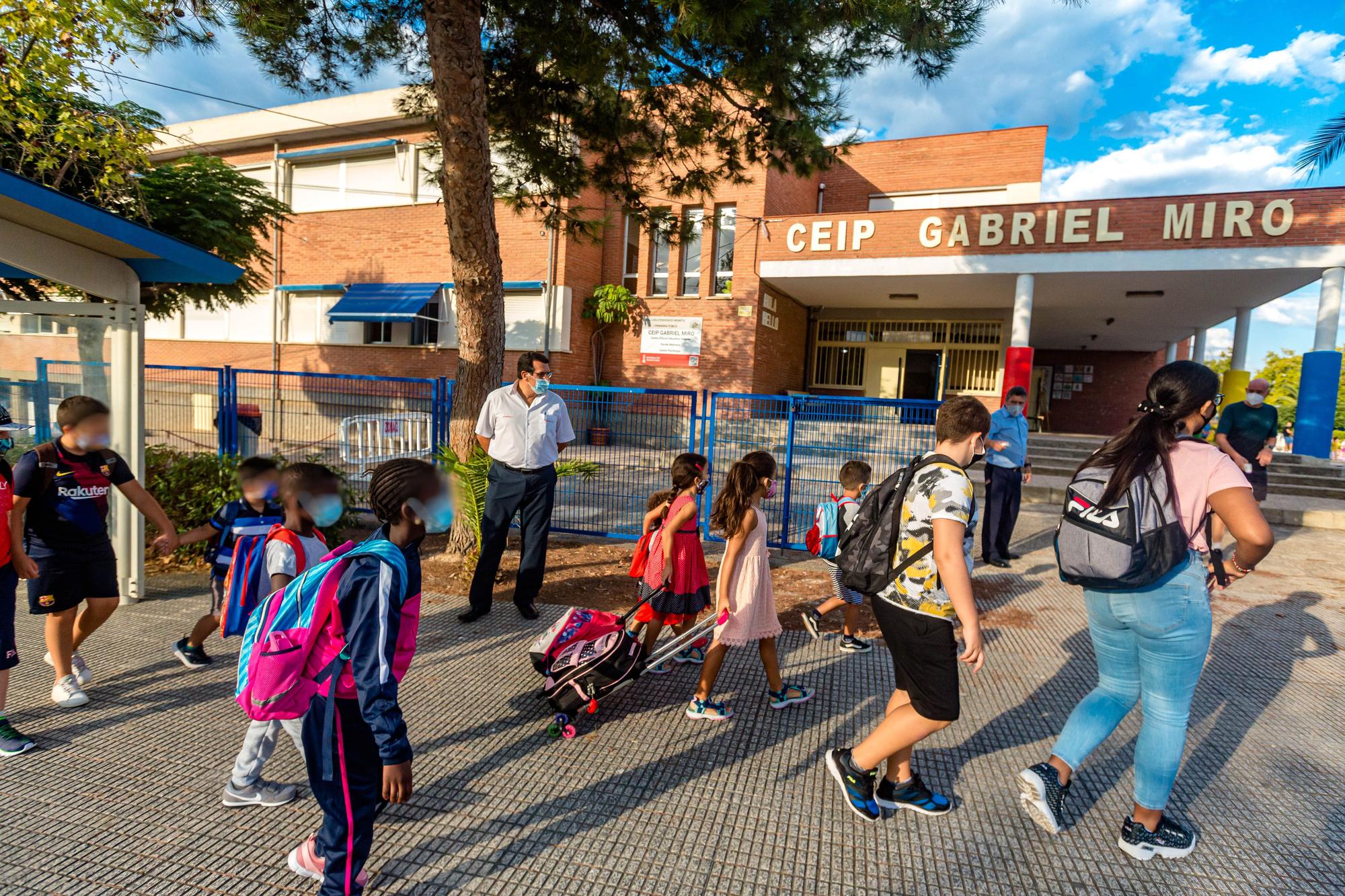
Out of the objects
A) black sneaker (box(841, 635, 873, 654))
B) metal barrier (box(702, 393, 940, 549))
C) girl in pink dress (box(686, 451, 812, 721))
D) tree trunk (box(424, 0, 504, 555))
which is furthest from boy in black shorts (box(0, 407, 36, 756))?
metal barrier (box(702, 393, 940, 549))

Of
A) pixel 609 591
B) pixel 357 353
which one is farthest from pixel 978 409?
pixel 357 353

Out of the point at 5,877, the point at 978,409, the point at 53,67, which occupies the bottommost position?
the point at 5,877

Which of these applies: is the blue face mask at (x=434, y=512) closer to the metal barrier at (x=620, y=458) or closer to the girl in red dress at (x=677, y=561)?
the girl in red dress at (x=677, y=561)

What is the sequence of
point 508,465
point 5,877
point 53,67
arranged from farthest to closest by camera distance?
point 53,67
point 508,465
point 5,877

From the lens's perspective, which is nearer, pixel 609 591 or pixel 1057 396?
pixel 609 591

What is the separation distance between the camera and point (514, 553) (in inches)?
263

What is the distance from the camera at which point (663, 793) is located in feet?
9.43

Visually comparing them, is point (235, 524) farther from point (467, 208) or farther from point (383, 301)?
point (383, 301)

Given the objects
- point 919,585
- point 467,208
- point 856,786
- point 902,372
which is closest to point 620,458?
point 467,208

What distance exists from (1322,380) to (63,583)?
56.4 feet

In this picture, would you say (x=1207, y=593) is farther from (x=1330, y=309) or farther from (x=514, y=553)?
(x=1330, y=309)

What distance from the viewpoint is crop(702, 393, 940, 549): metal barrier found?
6715 millimetres

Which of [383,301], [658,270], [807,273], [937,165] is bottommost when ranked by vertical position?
[383,301]

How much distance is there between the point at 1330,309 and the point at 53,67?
1829 cm
